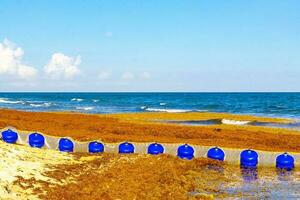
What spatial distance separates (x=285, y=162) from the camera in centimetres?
1900

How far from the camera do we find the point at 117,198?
39.9 ft

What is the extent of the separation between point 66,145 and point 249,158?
7494 mm

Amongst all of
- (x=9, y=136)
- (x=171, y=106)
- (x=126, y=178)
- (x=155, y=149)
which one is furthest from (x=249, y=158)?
(x=171, y=106)

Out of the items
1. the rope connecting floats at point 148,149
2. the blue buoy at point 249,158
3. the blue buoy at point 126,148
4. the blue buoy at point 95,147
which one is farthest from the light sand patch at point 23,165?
the blue buoy at point 249,158

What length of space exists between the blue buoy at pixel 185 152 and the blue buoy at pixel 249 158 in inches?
83.2

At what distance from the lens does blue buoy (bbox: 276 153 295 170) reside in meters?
19.0

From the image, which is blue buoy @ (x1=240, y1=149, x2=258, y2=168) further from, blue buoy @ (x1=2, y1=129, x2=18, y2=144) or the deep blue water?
the deep blue water

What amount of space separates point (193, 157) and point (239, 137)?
30.7 ft

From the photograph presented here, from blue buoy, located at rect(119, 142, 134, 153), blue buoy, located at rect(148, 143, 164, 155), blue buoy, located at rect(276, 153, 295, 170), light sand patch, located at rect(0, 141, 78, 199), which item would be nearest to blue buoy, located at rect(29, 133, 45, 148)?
light sand patch, located at rect(0, 141, 78, 199)

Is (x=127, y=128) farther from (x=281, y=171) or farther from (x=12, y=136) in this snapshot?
(x=281, y=171)

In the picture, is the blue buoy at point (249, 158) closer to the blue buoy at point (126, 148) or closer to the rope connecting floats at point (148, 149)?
the rope connecting floats at point (148, 149)

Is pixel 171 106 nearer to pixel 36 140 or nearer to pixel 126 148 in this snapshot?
pixel 126 148

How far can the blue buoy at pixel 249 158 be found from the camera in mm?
19250

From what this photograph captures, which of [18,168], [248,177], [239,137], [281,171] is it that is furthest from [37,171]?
[239,137]
